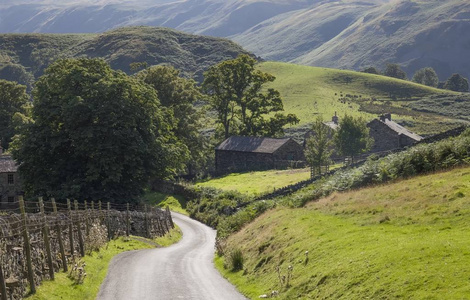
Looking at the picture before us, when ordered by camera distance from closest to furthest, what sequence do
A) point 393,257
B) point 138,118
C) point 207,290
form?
1. point 393,257
2. point 207,290
3. point 138,118

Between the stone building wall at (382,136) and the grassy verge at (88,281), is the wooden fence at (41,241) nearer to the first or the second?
the grassy verge at (88,281)

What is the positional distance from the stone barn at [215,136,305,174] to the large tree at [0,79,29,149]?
122 ft

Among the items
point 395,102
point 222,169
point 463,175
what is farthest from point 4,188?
point 395,102

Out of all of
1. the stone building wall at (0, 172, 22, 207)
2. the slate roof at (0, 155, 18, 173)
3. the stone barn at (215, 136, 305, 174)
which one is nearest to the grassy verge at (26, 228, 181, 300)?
the stone building wall at (0, 172, 22, 207)

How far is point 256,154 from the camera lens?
106 meters

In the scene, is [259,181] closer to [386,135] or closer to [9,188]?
[9,188]

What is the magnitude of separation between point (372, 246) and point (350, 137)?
3068 inches

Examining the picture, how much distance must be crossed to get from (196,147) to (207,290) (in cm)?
7422

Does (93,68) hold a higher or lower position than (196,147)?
higher

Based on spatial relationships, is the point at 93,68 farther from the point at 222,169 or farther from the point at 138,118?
the point at 222,169

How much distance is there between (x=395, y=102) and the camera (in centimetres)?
18912

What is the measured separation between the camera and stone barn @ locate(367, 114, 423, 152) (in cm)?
11062

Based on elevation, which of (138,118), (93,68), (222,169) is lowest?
(222,169)

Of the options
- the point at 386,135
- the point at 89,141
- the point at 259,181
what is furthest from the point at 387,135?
the point at 89,141
